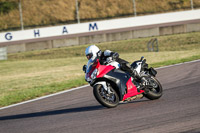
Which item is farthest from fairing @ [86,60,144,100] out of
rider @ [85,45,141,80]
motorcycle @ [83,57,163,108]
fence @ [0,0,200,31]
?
fence @ [0,0,200,31]

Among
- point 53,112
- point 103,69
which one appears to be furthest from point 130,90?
point 53,112

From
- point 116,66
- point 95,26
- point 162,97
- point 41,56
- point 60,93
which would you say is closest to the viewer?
point 116,66

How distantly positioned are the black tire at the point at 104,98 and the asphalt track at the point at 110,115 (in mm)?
136

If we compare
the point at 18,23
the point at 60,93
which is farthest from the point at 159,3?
the point at 60,93

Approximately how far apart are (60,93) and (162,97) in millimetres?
3921

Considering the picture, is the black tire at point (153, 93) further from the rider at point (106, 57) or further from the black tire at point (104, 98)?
the black tire at point (104, 98)

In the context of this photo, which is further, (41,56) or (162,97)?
(41,56)

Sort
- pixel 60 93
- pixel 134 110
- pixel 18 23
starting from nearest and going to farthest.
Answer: pixel 134 110
pixel 60 93
pixel 18 23

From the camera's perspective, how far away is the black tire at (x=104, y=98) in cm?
745

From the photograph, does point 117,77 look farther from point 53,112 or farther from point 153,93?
point 53,112

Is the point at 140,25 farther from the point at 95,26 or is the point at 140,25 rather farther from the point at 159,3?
the point at 159,3

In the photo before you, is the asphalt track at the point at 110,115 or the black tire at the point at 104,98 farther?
the black tire at the point at 104,98

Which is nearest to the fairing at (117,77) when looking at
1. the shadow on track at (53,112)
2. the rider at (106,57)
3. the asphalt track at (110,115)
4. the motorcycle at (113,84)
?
the motorcycle at (113,84)

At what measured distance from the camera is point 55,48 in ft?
100
